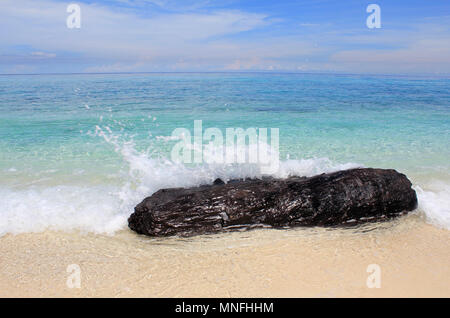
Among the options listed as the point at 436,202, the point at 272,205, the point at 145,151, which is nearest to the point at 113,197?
the point at 272,205

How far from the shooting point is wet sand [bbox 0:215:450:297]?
12.0 feet

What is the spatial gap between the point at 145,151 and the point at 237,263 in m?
6.59

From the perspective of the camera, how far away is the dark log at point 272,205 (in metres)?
4.86

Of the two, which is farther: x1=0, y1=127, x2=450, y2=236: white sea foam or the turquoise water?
the turquoise water

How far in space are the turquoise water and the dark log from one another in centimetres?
71

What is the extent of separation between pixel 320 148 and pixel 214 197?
6236mm

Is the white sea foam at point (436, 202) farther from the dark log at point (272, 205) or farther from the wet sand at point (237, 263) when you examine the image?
the dark log at point (272, 205)

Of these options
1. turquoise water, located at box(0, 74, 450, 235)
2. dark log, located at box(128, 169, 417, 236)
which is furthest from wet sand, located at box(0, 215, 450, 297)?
turquoise water, located at box(0, 74, 450, 235)

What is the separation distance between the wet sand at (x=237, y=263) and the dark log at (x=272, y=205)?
19 centimetres

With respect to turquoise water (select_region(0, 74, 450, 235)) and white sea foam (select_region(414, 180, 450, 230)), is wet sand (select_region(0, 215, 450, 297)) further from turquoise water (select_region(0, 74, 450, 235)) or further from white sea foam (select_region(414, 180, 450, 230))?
turquoise water (select_region(0, 74, 450, 235))

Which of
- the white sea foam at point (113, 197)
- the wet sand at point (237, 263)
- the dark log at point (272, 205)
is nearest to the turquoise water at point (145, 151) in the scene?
the white sea foam at point (113, 197)

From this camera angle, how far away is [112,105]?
64.0 feet
